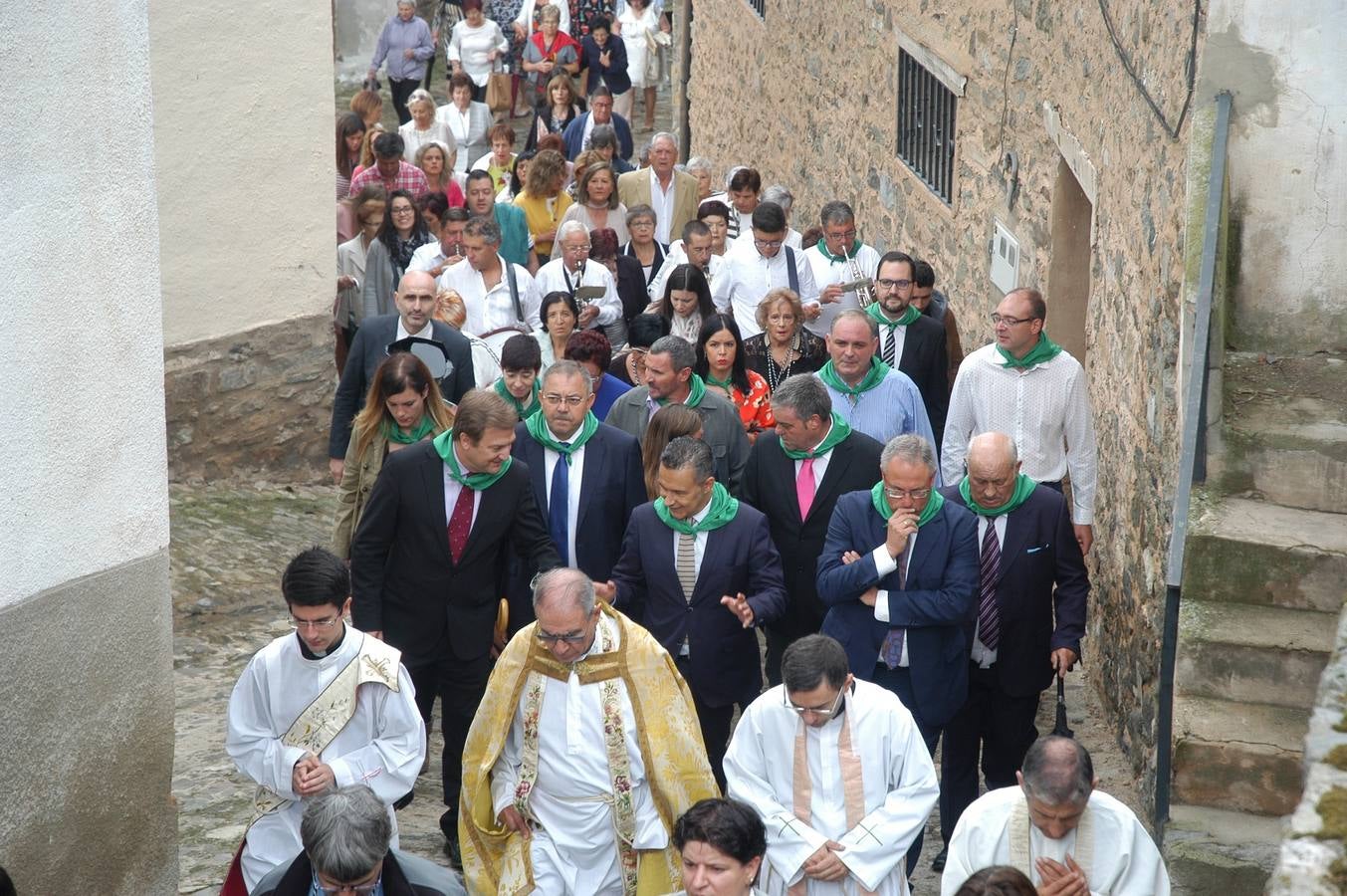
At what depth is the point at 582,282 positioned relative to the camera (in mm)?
10320

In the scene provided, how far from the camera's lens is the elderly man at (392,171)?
40.6 feet

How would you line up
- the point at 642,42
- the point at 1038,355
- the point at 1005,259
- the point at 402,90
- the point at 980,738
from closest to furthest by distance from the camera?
the point at 980,738, the point at 1038,355, the point at 1005,259, the point at 402,90, the point at 642,42

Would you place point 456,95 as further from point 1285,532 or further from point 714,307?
point 1285,532

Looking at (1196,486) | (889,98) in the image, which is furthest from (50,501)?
(889,98)

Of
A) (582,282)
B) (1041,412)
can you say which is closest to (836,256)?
(582,282)

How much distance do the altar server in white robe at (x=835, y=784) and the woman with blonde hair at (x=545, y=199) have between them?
23.6 ft

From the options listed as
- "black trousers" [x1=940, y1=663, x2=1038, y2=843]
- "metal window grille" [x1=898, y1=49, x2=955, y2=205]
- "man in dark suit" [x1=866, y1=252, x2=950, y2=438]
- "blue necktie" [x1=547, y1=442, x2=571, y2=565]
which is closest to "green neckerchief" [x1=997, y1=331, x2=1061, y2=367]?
"man in dark suit" [x1=866, y1=252, x2=950, y2=438]

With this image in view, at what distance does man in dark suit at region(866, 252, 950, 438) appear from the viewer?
8.73 m

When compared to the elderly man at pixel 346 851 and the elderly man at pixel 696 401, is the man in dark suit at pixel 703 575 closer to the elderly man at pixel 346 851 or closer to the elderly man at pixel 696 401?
the elderly man at pixel 696 401

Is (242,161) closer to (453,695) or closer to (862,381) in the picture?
(862,381)

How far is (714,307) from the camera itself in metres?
9.65

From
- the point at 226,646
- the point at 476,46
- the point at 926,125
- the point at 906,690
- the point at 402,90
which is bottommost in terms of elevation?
the point at 226,646

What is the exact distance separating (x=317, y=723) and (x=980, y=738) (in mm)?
2561

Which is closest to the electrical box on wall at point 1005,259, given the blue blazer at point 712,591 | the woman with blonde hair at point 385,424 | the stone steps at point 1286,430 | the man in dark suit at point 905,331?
the man in dark suit at point 905,331
